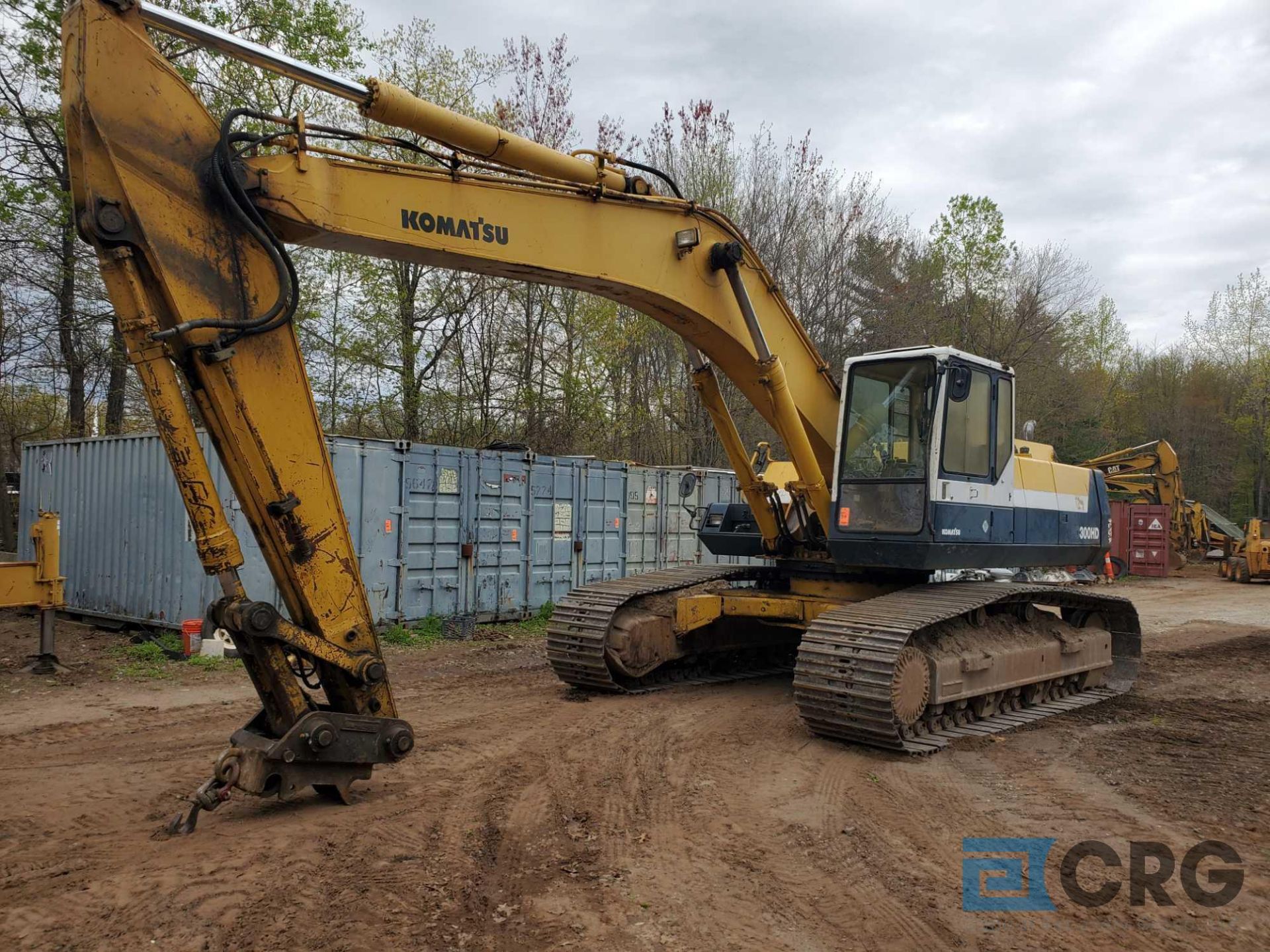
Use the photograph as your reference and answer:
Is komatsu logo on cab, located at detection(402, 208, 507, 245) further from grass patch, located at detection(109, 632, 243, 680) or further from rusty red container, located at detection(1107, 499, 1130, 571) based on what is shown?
rusty red container, located at detection(1107, 499, 1130, 571)

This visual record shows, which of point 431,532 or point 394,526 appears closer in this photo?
point 394,526

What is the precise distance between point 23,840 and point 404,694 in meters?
3.82

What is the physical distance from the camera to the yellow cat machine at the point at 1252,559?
22.5 metres

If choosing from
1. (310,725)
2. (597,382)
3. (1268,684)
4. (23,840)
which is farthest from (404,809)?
(597,382)

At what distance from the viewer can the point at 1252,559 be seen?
22.7 m

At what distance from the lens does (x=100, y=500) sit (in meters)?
11.7

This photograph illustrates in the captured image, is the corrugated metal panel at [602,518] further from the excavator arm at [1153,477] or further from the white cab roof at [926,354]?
the excavator arm at [1153,477]

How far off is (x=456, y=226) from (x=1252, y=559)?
77.5 ft

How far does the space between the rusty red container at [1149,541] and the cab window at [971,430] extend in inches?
763

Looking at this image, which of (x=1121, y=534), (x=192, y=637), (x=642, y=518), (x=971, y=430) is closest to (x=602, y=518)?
(x=642, y=518)

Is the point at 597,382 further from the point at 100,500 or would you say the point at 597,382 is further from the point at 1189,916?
the point at 1189,916

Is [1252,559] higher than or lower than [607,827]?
higher

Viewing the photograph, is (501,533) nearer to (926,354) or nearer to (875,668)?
(926,354)

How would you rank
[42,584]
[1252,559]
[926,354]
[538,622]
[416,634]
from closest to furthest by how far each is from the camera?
[926,354] < [42,584] < [416,634] < [538,622] < [1252,559]
